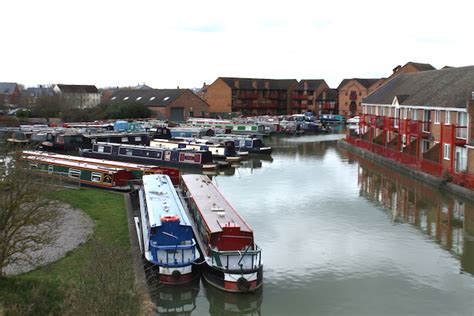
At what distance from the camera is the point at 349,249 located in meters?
16.7

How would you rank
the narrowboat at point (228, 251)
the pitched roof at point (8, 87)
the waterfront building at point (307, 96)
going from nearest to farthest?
the narrowboat at point (228, 251) < the waterfront building at point (307, 96) < the pitched roof at point (8, 87)

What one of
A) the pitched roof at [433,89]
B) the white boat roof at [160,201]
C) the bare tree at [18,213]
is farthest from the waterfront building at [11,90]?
the bare tree at [18,213]

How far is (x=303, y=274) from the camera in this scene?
14.5 meters

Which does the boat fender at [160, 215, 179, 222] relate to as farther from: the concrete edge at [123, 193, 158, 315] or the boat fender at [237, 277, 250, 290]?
the boat fender at [237, 277, 250, 290]

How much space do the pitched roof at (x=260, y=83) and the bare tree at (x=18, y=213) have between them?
2591 inches

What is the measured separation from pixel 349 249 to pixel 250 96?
65.4m

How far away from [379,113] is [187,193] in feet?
87.7

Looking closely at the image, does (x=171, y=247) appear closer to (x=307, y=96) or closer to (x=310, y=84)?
(x=307, y=96)

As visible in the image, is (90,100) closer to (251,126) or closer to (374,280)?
(251,126)

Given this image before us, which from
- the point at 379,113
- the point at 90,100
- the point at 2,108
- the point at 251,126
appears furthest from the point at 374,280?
the point at 90,100

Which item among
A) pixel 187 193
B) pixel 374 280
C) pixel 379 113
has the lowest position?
pixel 374 280

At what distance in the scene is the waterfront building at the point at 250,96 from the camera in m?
78.7

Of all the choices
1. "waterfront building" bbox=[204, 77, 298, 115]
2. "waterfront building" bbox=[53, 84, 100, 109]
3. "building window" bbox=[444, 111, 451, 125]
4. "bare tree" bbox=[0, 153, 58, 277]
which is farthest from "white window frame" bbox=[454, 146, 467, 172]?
"waterfront building" bbox=[53, 84, 100, 109]

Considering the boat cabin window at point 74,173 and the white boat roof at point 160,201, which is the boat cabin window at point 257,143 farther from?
the white boat roof at point 160,201
